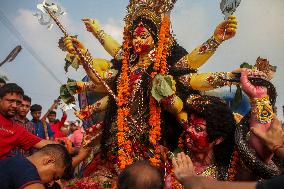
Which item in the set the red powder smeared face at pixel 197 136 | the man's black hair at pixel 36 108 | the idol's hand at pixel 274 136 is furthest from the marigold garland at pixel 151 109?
the man's black hair at pixel 36 108

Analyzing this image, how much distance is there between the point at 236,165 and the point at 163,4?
2.38 meters

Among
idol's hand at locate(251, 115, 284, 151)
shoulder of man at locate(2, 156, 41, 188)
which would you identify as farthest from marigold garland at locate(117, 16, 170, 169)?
idol's hand at locate(251, 115, 284, 151)

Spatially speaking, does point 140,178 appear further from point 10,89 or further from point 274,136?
point 10,89

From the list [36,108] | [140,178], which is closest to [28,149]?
[140,178]

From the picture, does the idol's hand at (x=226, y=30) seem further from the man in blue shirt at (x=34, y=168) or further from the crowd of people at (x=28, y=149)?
the man in blue shirt at (x=34, y=168)

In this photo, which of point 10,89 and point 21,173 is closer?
point 21,173

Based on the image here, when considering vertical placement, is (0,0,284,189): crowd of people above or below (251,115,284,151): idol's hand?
above

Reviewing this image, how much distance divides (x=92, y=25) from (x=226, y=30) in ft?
6.40

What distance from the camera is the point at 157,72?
4805mm

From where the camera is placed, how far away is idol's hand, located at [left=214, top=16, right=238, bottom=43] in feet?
14.5

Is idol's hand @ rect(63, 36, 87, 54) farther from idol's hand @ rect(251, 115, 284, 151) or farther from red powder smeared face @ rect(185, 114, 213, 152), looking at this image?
idol's hand @ rect(251, 115, 284, 151)

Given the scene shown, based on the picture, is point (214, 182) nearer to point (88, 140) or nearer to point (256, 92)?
point (256, 92)

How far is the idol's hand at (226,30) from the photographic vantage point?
14.5ft

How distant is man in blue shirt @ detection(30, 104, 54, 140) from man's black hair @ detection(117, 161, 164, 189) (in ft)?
15.9
